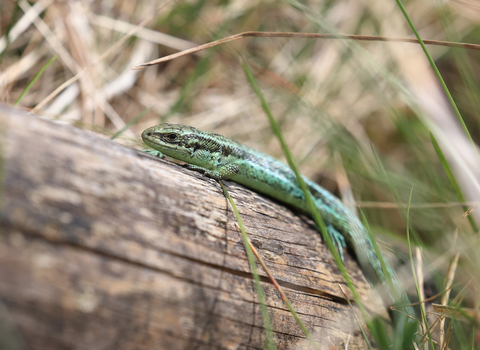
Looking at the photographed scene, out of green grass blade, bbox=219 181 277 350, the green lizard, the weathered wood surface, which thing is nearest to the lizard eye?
the green lizard

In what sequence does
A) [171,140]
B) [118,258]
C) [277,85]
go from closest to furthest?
[118,258] → [171,140] → [277,85]

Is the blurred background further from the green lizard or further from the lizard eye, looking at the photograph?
the lizard eye

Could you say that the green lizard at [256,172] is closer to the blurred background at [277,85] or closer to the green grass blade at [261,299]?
the blurred background at [277,85]

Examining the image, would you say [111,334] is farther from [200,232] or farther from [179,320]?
[200,232]

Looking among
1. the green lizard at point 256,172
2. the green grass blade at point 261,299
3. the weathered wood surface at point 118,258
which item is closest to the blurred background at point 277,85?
the green lizard at point 256,172

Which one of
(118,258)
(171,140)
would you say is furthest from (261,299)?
(171,140)

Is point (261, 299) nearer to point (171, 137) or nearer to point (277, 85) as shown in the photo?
point (171, 137)

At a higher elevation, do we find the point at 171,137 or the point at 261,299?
the point at 171,137
